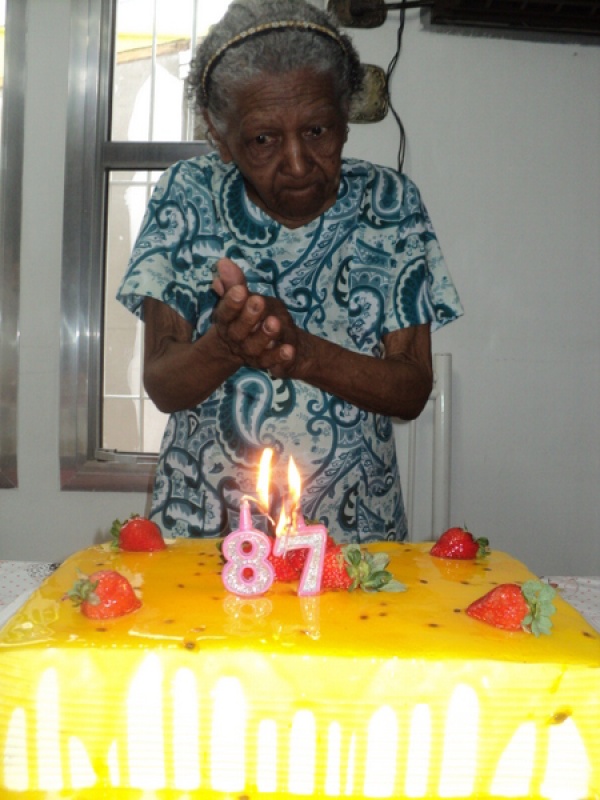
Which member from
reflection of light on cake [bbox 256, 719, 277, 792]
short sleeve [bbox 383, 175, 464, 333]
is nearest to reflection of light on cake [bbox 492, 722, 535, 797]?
reflection of light on cake [bbox 256, 719, 277, 792]

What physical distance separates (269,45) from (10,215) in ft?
6.13

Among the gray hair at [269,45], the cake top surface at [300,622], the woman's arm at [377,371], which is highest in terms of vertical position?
the gray hair at [269,45]

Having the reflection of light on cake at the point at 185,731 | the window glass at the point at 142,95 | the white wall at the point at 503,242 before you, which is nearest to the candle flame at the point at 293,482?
the reflection of light on cake at the point at 185,731

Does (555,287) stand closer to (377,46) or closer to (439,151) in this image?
(439,151)

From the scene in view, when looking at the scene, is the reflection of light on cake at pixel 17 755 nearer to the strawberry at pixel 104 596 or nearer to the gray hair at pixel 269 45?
the strawberry at pixel 104 596

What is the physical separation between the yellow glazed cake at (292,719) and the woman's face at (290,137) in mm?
727

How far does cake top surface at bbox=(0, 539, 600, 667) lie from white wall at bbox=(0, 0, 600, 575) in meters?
1.69

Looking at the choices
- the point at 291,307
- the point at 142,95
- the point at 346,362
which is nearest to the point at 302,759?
the point at 346,362

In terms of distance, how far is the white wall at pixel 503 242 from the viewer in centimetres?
278

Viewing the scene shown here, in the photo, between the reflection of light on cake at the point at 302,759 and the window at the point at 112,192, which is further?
the window at the point at 112,192

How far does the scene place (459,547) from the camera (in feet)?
4.25

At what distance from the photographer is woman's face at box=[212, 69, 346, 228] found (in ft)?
4.19

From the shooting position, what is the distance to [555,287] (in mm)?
2818

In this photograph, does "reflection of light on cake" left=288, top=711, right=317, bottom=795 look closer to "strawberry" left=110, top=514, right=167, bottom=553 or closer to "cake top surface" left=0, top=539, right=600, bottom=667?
"cake top surface" left=0, top=539, right=600, bottom=667
